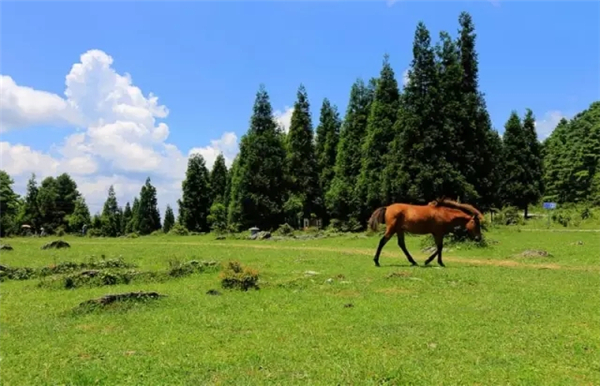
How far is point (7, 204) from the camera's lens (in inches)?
2899

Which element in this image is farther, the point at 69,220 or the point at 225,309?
the point at 69,220

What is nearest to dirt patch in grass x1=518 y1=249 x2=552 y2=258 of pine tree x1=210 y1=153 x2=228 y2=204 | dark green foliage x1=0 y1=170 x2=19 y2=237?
pine tree x1=210 y1=153 x2=228 y2=204

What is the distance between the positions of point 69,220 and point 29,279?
205 feet

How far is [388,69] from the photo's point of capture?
1949 inches

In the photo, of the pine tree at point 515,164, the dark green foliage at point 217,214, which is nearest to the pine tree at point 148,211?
the dark green foliage at point 217,214

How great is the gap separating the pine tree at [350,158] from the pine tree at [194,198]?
20.1m

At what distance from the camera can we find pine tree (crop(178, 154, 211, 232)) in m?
66.5

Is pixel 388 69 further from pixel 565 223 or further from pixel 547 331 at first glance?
pixel 547 331

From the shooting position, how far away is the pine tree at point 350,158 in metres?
51.9

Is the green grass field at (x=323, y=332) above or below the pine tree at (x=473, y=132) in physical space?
below

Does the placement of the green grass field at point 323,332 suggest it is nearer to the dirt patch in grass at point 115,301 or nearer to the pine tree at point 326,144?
the dirt patch in grass at point 115,301

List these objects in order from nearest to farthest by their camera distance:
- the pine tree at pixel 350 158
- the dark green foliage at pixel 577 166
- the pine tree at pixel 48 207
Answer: the pine tree at pixel 350 158, the dark green foliage at pixel 577 166, the pine tree at pixel 48 207

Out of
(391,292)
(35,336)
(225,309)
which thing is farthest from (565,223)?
(35,336)

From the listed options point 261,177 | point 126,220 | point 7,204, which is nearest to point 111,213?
point 126,220
